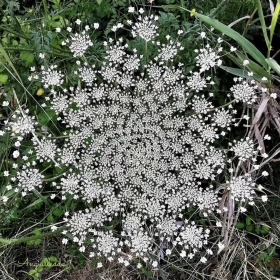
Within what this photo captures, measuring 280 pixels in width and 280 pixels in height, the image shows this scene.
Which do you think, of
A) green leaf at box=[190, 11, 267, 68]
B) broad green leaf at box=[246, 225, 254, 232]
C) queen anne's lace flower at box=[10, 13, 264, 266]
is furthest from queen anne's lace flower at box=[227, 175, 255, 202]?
green leaf at box=[190, 11, 267, 68]

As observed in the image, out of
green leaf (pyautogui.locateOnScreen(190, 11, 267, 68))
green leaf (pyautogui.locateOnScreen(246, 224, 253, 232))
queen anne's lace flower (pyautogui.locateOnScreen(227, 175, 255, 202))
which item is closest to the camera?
green leaf (pyautogui.locateOnScreen(190, 11, 267, 68))

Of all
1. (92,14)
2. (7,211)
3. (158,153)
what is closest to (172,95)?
(158,153)

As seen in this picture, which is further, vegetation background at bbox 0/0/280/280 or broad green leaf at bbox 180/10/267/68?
vegetation background at bbox 0/0/280/280

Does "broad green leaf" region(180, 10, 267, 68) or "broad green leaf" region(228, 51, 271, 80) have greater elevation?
"broad green leaf" region(180, 10, 267, 68)

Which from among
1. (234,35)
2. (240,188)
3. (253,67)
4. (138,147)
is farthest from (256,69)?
(138,147)

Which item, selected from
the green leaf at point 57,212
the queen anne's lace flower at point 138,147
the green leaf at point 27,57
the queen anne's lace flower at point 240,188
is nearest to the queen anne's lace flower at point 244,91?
the queen anne's lace flower at point 138,147

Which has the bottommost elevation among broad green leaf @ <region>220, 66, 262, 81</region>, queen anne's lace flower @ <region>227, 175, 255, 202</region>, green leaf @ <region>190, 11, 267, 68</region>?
queen anne's lace flower @ <region>227, 175, 255, 202</region>

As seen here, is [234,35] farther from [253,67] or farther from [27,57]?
[27,57]

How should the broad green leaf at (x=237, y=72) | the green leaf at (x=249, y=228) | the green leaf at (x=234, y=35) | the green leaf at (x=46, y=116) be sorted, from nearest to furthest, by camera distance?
1. the green leaf at (x=234, y=35)
2. the broad green leaf at (x=237, y=72)
3. the green leaf at (x=46, y=116)
4. the green leaf at (x=249, y=228)

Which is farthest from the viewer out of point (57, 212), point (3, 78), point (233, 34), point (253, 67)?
point (57, 212)

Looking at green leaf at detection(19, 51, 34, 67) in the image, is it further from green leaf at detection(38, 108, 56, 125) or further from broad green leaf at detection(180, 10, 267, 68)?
broad green leaf at detection(180, 10, 267, 68)

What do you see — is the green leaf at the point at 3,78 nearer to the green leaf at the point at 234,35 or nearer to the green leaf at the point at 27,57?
the green leaf at the point at 27,57
